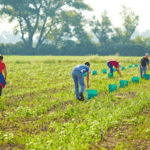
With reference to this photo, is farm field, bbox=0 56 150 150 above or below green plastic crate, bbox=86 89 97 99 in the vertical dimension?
below

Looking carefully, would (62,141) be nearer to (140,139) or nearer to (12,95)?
(140,139)

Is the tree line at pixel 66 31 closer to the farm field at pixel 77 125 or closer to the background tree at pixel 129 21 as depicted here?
the background tree at pixel 129 21

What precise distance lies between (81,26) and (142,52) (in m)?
20.0

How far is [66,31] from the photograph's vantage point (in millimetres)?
62938

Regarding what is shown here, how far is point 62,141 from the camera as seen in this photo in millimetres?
4941

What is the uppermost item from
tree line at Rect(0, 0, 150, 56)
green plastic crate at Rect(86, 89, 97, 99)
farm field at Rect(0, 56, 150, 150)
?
tree line at Rect(0, 0, 150, 56)

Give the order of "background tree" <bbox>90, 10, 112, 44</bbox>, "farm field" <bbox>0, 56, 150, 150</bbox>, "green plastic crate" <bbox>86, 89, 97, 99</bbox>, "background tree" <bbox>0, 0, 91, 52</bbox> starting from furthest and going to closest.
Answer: "background tree" <bbox>90, 10, 112, 44</bbox>
"background tree" <bbox>0, 0, 91, 52</bbox>
"green plastic crate" <bbox>86, 89, 97, 99</bbox>
"farm field" <bbox>0, 56, 150, 150</bbox>

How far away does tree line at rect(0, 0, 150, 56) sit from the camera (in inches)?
2346

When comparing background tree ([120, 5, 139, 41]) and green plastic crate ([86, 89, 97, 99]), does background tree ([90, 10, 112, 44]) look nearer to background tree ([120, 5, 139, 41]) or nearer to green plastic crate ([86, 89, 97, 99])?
background tree ([120, 5, 139, 41])

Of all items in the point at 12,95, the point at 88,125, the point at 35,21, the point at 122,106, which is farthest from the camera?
the point at 35,21

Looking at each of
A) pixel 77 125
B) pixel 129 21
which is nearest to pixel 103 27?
pixel 129 21

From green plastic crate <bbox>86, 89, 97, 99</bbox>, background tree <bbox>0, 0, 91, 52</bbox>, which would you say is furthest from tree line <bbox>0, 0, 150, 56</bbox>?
green plastic crate <bbox>86, 89, 97, 99</bbox>

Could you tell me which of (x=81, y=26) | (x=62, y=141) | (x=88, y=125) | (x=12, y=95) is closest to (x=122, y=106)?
(x=88, y=125)

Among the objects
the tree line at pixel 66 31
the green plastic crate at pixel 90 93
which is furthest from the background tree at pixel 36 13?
the green plastic crate at pixel 90 93
